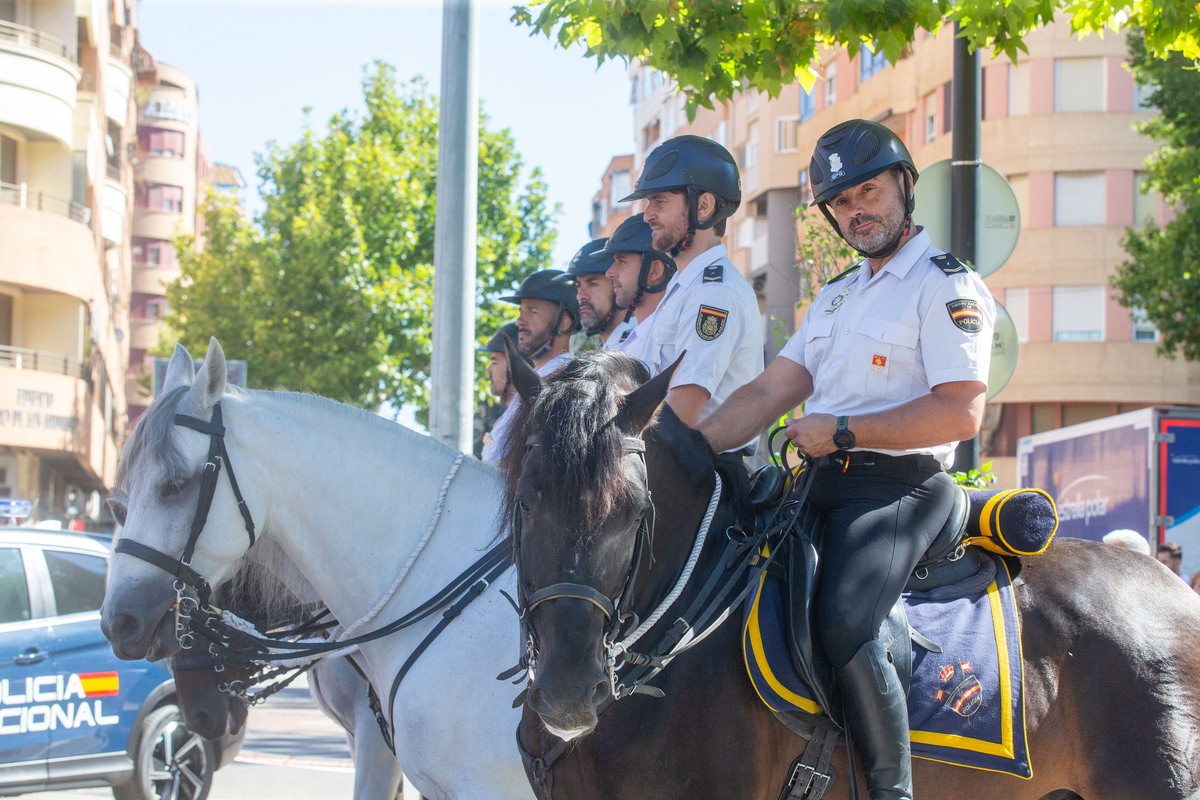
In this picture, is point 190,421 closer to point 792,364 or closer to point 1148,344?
point 792,364

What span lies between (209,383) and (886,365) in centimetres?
254

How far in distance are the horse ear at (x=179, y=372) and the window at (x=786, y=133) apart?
1542 inches

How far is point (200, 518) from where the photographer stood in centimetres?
451

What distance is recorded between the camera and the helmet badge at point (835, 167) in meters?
4.04

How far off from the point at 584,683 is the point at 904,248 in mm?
1958

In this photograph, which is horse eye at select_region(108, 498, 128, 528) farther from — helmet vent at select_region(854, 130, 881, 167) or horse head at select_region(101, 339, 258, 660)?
helmet vent at select_region(854, 130, 881, 167)

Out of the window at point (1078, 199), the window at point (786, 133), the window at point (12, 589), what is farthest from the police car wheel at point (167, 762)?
the window at point (786, 133)

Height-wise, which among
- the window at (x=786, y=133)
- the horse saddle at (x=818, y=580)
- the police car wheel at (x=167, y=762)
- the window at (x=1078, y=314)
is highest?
the window at (x=786, y=133)

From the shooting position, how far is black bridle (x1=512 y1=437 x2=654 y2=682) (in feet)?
9.77

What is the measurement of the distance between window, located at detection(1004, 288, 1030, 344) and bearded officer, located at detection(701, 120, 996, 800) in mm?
30968

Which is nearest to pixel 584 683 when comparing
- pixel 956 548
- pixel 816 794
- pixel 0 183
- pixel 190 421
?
pixel 816 794

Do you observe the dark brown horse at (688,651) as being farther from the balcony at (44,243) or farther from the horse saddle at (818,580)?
the balcony at (44,243)

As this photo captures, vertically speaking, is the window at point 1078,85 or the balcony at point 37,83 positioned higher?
the window at point 1078,85

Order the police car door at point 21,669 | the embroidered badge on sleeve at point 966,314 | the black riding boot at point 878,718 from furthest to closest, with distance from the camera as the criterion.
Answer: the police car door at point 21,669 < the embroidered badge on sleeve at point 966,314 < the black riding boot at point 878,718
